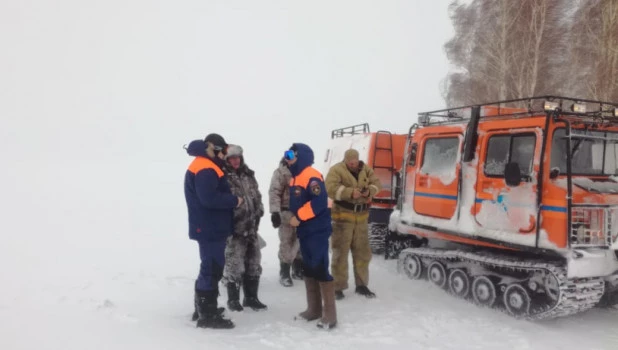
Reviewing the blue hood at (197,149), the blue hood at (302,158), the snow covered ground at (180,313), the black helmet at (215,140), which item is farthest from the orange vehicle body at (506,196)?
the blue hood at (197,149)

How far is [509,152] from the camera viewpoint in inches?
226

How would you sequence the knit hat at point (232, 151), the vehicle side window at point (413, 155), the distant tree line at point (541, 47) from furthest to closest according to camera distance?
the distant tree line at point (541, 47), the vehicle side window at point (413, 155), the knit hat at point (232, 151)

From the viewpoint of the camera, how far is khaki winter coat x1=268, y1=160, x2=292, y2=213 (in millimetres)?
6504

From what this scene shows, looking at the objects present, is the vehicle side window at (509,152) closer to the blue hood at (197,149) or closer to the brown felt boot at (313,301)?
the brown felt boot at (313,301)

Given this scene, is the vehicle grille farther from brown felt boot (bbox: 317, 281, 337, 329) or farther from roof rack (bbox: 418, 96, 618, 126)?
brown felt boot (bbox: 317, 281, 337, 329)

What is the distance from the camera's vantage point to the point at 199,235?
4.81 meters

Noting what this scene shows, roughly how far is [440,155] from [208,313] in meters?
3.95

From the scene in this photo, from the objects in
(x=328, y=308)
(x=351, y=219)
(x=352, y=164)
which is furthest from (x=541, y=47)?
(x=328, y=308)

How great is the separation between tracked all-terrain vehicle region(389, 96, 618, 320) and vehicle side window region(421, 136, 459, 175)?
0.05 ft

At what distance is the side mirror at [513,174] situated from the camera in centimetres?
525

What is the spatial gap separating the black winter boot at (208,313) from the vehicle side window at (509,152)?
3.67m

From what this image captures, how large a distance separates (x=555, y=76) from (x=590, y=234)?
1520 cm

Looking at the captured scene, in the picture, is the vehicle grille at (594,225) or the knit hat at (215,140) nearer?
the knit hat at (215,140)

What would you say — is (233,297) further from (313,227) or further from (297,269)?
(297,269)
